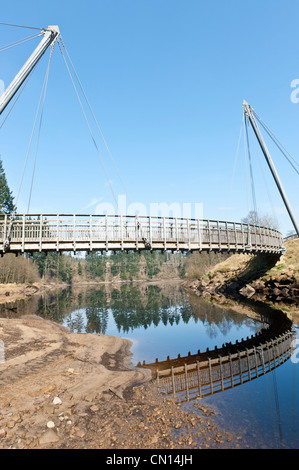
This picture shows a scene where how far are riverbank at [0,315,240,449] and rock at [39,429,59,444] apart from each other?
0.05ft

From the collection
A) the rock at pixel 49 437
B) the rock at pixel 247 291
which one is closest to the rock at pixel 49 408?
the rock at pixel 49 437

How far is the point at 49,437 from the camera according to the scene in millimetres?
7449

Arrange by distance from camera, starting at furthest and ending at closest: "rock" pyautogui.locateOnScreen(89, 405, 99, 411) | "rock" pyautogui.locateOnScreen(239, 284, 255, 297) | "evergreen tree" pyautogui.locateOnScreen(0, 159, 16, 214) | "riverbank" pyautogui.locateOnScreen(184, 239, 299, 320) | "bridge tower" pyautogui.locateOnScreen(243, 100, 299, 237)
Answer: "evergreen tree" pyautogui.locateOnScreen(0, 159, 16, 214) < "rock" pyautogui.locateOnScreen(239, 284, 255, 297) < "riverbank" pyautogui.locateOnScreen(184, 239, 299, 320) < "bridge tower" pyautogui.locateOnScreen(243, 100, 299, 237) < "rock" pyautogui.locateOnScreen(89, 405, 99, 411)

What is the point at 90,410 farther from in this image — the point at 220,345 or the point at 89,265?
the point at 89,265

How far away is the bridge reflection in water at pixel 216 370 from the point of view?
1143 cm

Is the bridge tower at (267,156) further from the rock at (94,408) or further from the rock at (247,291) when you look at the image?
the rock at (94,408)

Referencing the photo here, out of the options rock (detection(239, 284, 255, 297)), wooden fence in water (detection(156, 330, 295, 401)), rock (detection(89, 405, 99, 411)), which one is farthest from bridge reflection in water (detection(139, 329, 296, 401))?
rock (detection(239, 284, 255, 297))

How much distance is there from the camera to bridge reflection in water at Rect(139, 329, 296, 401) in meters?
11.4

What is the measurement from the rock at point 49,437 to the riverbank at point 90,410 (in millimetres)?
14

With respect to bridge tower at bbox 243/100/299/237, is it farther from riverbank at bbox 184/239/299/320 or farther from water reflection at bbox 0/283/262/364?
water reflection at bbox 0/283/262/364

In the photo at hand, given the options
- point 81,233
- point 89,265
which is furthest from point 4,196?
point 89,265
